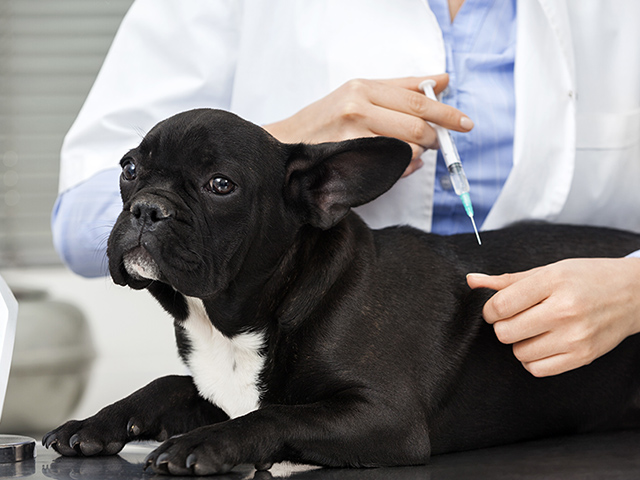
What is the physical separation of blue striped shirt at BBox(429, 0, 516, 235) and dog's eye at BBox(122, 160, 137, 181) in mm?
530

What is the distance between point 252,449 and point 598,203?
0.85 meters

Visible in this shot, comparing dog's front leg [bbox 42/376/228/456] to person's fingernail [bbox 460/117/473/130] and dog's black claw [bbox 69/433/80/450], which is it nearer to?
dog's black claw [bbox 69/433/80/450]

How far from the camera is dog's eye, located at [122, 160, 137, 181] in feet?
3.22

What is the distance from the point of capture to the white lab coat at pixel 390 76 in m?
1.25

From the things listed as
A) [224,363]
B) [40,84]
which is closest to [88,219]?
[224,363]

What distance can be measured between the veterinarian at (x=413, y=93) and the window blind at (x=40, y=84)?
1.25 metres

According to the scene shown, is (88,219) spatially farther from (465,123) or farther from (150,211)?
(465,123)

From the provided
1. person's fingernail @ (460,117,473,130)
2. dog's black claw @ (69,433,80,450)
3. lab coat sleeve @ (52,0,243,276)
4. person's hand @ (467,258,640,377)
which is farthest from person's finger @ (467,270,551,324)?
lab coat sleeve @ (52,0,243,276)

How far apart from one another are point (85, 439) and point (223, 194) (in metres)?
0.35

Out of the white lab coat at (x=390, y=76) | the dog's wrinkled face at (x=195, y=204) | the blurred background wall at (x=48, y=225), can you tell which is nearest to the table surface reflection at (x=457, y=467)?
the dog's wrinkled face at (x=195, y=204)

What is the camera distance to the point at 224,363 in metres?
1.03

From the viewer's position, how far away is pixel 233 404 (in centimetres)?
102

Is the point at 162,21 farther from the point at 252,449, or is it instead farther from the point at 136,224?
the point at 252,449

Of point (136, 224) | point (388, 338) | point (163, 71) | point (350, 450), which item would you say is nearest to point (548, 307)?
point (388, 338)
